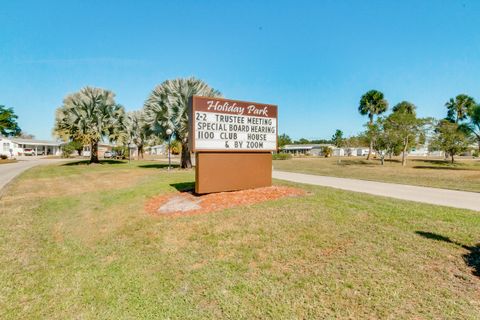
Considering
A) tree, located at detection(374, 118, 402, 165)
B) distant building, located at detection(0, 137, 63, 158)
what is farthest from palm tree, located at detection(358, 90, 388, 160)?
distant building, located at detection(0, 137, 63, 158)

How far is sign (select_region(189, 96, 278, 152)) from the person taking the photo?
355 inches

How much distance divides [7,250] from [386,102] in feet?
182

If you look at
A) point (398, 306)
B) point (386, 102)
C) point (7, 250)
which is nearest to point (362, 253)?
point (398, 306)

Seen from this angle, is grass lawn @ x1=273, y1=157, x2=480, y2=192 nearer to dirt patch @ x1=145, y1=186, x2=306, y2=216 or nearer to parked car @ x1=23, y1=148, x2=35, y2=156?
dirt patch @ x1=145, y1=186, x2=306, y2=216

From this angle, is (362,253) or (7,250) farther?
(7,250)

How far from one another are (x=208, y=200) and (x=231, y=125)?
304cm

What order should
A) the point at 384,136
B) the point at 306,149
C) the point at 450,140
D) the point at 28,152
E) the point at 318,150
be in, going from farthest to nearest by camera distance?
the point at 306,149
the point at 318,150
the point at 28,152
the point at 384,136
the point at 450,140

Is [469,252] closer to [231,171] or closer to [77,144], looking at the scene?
[231,171]

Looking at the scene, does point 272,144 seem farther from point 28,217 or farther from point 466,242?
point 28,217

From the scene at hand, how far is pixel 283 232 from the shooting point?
5.76 meters

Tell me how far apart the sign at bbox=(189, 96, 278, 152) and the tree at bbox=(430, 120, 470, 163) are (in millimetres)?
32581

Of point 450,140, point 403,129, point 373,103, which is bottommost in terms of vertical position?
point 450,140

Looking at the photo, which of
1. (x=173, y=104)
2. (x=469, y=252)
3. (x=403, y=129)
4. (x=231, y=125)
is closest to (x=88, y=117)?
(x=173, y=104)

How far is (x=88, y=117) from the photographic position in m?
27.5
